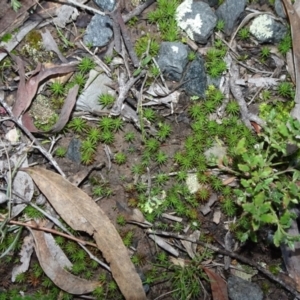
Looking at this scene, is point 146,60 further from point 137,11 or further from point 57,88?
point 57,88

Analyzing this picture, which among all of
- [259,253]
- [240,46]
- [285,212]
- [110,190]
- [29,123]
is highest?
[29,123]

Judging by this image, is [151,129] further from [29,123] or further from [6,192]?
[6,192]

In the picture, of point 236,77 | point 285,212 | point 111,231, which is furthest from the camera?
point 236,77

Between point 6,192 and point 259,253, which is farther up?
point 6,192

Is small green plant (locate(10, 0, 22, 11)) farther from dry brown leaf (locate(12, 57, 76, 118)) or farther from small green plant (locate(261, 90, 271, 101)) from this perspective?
small green plant (locate(261, 90, 271, 101))

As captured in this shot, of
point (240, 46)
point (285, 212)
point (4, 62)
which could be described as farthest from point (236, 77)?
point (4, 62)

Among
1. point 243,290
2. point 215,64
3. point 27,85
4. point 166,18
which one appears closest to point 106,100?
point 27,85

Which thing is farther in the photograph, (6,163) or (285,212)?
(6,163)
